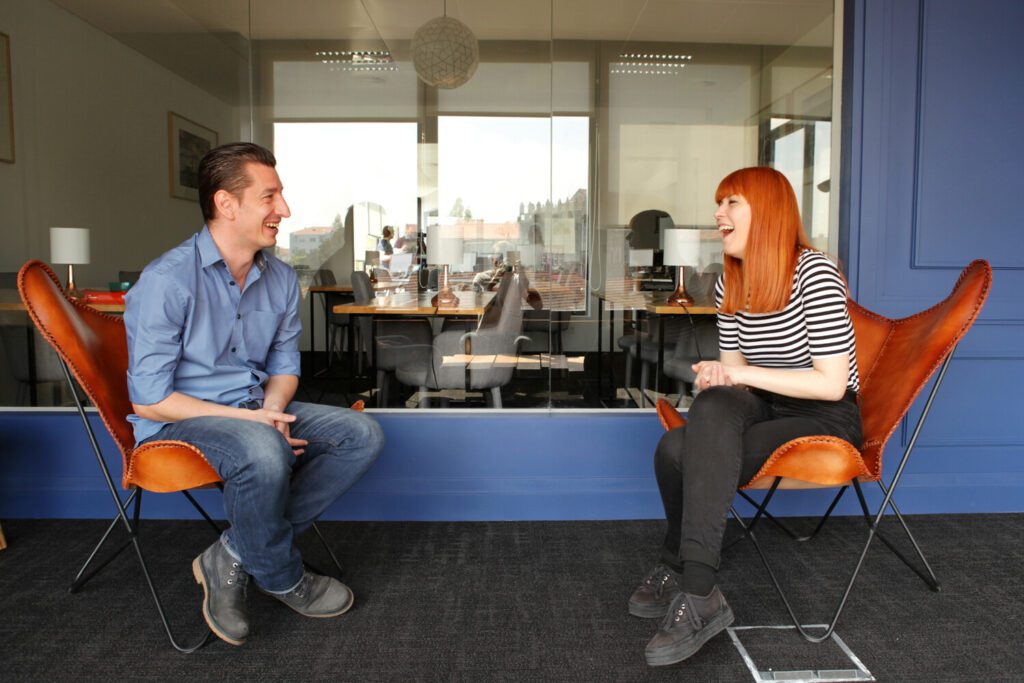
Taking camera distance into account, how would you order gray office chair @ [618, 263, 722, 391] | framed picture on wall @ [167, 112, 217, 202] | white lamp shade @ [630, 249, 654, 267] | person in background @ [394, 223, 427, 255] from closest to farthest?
gray office chair @ [618, 263, 722, 391], person in background @ [394, 223, 427, 255], white lamp shade @ [630, 249, 654, 267], framed picture on wall @ [167, 112, 217, 202]

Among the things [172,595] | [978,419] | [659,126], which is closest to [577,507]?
[172,595]

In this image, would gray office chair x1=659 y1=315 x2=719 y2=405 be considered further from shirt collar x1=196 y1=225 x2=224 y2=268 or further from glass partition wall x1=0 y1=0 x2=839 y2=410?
shirt collar x1=196 y1=225 x2=224 y2=268

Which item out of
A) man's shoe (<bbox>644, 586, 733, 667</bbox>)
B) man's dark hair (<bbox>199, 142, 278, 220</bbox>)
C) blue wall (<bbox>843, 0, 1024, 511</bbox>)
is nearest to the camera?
man's shoe (<bbox>644, 586, 733, 667</bbox>)

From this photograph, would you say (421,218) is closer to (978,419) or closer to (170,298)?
(170,298)

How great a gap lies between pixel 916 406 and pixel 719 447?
5.30 ft

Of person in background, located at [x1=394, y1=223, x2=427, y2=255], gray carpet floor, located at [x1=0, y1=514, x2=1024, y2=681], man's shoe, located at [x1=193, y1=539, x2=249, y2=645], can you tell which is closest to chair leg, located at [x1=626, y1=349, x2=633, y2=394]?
gray carpet floor, located at [x1=0, y1=514, x2=1024, y2=681]

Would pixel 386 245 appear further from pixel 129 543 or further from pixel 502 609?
pixel 502 609

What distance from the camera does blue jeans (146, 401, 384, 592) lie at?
1868 mm

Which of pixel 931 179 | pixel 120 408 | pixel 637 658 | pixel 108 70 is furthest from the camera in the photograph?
pixel 108 70

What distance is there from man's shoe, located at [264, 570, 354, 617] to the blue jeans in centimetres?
5

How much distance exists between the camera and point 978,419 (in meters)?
3.02

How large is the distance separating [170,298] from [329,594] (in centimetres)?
97

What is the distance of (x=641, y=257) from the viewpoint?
4.84 m

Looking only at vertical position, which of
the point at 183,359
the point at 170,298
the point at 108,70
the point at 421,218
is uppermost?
the point at 108,70
